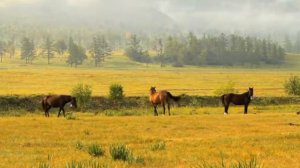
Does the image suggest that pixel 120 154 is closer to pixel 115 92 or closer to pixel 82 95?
pixel 82 95

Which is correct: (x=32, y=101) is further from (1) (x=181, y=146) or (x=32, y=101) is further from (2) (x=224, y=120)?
(1) (x=181, y=146)

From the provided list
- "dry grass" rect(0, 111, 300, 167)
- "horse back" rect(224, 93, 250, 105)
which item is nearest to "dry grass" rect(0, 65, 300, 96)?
"horse back" rect(224, 93, 250, 105)

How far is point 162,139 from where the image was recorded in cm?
2219

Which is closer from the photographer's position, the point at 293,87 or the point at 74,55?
the point at 293,87

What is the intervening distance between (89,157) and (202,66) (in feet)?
573

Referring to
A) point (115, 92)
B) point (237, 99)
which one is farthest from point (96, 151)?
point (115, 92)

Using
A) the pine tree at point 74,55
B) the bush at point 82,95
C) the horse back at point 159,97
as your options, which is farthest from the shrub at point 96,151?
the pine tree at point 74,55

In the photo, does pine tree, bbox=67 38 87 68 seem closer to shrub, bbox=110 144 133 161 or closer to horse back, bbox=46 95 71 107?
horse back, bbox=46 95 71 107

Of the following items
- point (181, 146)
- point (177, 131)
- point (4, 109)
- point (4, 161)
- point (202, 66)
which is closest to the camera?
point (4, 161)

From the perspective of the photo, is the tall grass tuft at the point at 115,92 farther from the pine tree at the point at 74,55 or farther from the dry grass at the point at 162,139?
the pine tree at the point at 74,55

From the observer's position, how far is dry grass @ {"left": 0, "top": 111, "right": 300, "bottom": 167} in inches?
599

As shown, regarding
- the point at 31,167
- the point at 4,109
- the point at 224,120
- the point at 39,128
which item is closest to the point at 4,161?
the point at 31,167

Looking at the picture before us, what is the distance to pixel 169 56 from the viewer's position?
198000 millimetres

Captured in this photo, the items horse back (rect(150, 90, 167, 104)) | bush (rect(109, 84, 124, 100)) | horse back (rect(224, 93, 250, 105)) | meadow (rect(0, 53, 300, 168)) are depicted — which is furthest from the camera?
bush (rect(109, 84, 124, 100))
